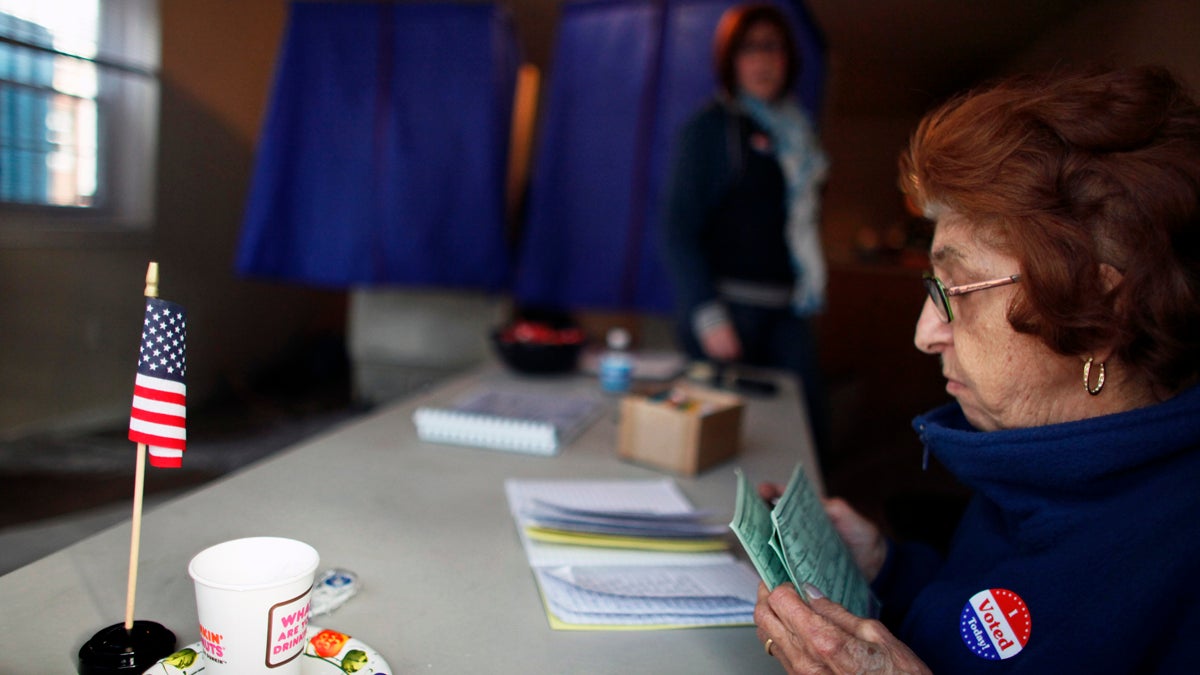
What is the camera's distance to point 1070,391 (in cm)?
67

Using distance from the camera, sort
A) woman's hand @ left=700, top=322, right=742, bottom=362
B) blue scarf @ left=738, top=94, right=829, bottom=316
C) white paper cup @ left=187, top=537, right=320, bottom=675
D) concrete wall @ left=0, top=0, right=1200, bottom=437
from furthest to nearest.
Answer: blue scarf @ left=738, top=94, right=829, bottom=316, woman's hand @ left=700, top=322, right=742, bottom=362, concrete wall @ left=0, top=0, right=1200, bottom=437, white paper cup @ left=187, top=537, right=320, bottom=675

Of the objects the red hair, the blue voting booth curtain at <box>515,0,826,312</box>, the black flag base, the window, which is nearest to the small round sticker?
the red hair

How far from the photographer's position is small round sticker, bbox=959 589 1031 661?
0.60 metres

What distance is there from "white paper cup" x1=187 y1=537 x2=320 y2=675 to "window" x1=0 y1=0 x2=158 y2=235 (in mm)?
1095

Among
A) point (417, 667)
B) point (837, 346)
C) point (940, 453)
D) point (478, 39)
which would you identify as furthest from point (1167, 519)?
point (478, 39)

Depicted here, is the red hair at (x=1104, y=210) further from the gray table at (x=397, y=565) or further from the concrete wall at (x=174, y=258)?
the concrete wall at (x=174, y=258)

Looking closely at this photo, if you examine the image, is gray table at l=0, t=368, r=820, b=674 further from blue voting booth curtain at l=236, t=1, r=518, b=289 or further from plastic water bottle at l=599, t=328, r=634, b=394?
blue voting booth curtain at l=236, t=1, r=518, b=289

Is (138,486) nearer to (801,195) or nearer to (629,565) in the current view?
(629,565)

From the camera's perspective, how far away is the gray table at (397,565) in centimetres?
63

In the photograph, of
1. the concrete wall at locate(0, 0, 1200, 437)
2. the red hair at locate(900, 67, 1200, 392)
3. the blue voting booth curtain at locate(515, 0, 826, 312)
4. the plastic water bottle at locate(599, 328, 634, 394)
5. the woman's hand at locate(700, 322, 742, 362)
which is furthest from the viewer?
the blue voting booth curtain at locate(515, 0, 826, 312)

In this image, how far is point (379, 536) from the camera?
0.86 metres

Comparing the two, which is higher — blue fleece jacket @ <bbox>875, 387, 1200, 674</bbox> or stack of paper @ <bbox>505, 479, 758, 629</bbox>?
blue fleece jacket @ <bbox>875, 387, 1200, 674</bbox>

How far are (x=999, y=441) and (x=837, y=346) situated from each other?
4.60 ft

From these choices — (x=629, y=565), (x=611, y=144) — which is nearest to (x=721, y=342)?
(x=629, y=565)
